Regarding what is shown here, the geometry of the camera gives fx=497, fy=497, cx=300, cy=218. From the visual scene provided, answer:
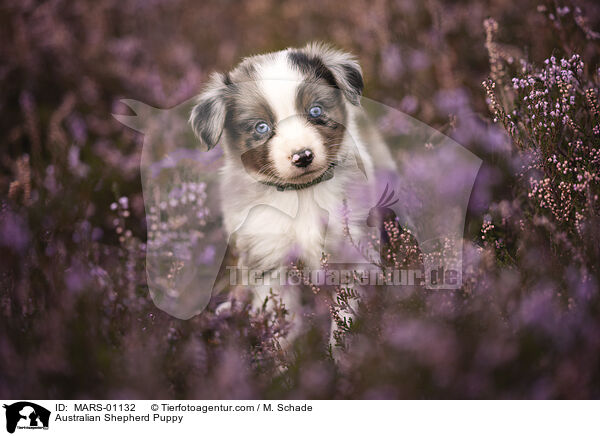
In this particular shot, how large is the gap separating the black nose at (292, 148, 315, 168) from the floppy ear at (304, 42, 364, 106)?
1.18ft

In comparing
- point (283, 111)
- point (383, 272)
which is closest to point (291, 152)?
point (283, 111)

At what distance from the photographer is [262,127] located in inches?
73.9

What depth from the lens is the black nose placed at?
5.80ft

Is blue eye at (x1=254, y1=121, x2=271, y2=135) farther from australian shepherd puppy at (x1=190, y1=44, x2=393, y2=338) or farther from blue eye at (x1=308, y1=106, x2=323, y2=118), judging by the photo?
blue eye at (x1=308, y1=106, x2=323, y2=118)

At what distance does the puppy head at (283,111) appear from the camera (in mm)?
1814

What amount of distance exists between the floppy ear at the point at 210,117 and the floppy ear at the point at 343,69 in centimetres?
41
